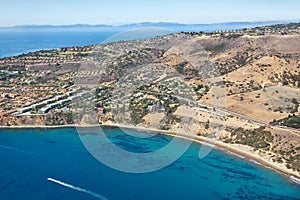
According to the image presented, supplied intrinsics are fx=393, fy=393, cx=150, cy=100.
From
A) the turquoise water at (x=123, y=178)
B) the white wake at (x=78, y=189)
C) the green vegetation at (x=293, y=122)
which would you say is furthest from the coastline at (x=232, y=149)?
the white wake at (x=78, y=189)

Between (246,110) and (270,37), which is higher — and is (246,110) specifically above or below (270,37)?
below

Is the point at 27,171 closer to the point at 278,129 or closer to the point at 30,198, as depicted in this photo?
the point at 30,198

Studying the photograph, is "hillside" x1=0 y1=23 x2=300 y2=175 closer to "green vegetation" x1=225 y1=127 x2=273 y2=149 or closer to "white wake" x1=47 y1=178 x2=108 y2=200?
"green vegetation" x1=225 y1=127 x2=273 y2=149

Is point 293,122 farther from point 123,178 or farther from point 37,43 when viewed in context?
point 37,43

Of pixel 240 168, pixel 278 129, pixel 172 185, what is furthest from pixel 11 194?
pixel 278 129

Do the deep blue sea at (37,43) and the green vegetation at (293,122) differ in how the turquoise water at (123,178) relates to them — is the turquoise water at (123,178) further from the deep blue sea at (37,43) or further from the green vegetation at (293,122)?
the deep blue sea at (37,43)

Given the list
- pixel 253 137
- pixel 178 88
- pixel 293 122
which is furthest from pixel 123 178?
pixel 178 88

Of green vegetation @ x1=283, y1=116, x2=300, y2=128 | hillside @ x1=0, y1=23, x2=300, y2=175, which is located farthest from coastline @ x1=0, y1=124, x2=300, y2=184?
green vegetation @ x1=283, y1=116, x2=300, y2=128

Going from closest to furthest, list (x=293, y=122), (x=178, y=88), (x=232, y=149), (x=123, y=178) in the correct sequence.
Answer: (x=123, y=178), (x=232, y=149), (x=293, y=122), (x=178, y=88)
